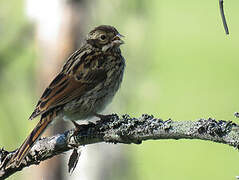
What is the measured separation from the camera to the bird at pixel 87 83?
4863 millimetres

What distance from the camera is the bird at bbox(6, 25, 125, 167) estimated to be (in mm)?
4863

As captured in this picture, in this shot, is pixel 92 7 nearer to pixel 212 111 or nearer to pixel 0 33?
pixel 0 33

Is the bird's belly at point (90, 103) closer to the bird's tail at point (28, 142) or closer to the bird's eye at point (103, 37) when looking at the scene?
the bird's tail at point (28, 142)

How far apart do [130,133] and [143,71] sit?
4.16 metres

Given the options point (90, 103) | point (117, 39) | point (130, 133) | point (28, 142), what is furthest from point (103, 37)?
point (130, 133)

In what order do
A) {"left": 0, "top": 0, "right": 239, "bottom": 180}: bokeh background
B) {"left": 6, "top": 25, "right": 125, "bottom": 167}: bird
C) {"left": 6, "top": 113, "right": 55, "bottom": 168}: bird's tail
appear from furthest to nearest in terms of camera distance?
{"left": 0, "top": 0, "right": 239, "bottom": 180}: bokeh background
{"left": 6, "top": 25, "right": 125, "bottom": 167}: bird
{"left": 6, "top": 113, "right": 55, "bottom": 168}: bird's tail

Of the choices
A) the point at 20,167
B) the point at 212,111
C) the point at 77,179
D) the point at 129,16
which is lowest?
the point at 212,111

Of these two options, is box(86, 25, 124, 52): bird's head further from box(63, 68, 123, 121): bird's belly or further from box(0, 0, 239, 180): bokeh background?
box(0, 0, 239, 180): bokeh background

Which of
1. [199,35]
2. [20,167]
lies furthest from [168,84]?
[20,167]

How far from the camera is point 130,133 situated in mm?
3414

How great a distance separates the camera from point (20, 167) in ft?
13.0

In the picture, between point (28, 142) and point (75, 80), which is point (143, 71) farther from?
point (28, 142)

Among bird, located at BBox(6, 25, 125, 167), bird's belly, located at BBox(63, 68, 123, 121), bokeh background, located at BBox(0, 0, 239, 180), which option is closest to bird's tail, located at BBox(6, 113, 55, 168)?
bird, located at BBox(6, 25, 125, 167)

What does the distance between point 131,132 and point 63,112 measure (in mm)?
1624
